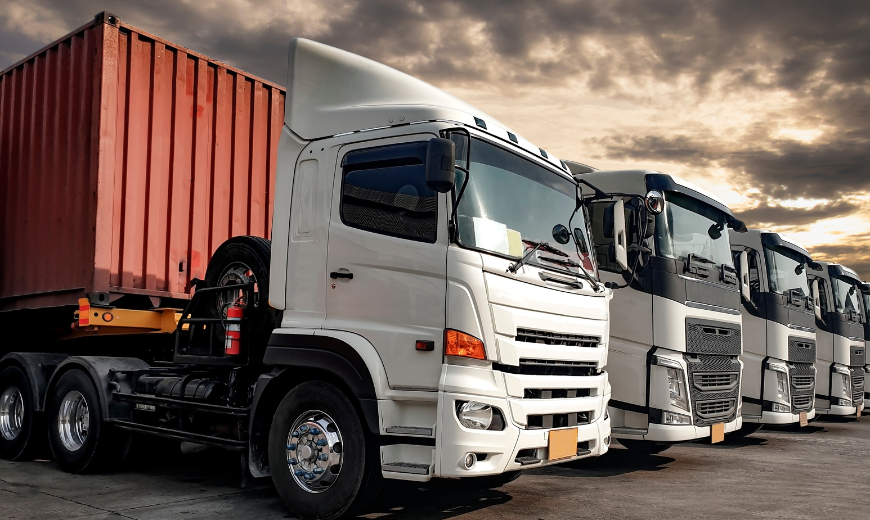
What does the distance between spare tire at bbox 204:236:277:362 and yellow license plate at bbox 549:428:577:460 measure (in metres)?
2.23

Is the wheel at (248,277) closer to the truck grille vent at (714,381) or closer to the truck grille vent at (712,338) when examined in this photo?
the truck grille vent at (712,338)

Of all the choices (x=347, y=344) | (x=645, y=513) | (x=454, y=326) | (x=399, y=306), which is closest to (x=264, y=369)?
(x=347, y=344)

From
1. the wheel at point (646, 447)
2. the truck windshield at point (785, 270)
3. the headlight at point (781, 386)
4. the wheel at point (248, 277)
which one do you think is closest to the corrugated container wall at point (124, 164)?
the wheel at point (248, 277)

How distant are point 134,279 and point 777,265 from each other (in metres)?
8.47

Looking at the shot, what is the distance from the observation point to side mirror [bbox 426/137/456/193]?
4.68 meters

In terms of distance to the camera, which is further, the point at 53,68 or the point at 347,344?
the point at 53,68

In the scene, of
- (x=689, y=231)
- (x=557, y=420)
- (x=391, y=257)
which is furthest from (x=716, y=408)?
(x=391, y=257)

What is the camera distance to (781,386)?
1032 cm

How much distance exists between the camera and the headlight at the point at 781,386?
10247mm

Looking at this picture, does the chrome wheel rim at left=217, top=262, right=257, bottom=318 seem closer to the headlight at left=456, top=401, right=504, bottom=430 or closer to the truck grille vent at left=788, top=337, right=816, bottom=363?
the headlight at left=456, top=401, right=504, bottom=430

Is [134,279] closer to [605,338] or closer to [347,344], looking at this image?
[347,344]

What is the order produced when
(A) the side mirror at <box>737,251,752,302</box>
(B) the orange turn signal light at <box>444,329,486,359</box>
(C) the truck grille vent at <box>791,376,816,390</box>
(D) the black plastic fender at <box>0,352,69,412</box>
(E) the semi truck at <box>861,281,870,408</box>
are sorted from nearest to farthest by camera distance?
(B) the orange turn signal light at <box>444,329,486,359</box>
(D) the black plastic fender at <box>0,352,69,412</box>
(A) the side mirror at <box>737,251,752,302</box>
(C) the truck grille vent at <box>791,376,816,390</box>
(E) the semi truck at <box>861,281,870,408</box>

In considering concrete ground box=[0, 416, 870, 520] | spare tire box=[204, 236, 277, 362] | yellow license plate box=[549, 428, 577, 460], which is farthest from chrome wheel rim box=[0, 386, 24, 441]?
yellow license plate box=[549, 428, 577, 460]

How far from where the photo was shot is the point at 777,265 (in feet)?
36.6
